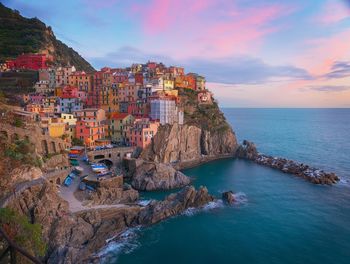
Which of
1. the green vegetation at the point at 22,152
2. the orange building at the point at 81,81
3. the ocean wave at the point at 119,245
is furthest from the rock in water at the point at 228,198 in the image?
the orange building at the point at 81,81

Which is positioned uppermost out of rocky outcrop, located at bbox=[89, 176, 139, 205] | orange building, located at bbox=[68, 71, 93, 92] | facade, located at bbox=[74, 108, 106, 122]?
orange building, located at bbox=[68, 71, 93, 92]

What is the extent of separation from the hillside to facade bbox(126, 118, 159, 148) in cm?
3374

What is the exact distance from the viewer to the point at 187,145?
51.0 m

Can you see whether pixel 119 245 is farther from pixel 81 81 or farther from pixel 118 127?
pixel 81 81

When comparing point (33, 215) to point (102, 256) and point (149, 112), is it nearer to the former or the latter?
point (102, 256)

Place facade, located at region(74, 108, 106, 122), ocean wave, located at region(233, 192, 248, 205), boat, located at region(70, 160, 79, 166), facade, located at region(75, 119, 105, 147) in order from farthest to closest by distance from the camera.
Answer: facade, located at region(74, 108, 106, 122)
facade, located at region(75, 119, 105, 147)
boat, located at region(70, 160, 79, 166)
ocean wave, located at region(233, 192, 248, 205)

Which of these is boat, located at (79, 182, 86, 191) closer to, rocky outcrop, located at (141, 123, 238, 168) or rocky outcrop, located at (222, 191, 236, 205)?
rocky outcrop, located at (141, 123, 238, 168)

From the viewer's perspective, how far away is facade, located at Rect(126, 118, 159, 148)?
45.8 metres

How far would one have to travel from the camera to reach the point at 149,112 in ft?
173

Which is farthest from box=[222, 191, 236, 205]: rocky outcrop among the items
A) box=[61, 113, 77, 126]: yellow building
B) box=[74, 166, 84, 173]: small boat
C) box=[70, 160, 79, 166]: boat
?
box=[61, 113, 77, 126]: yellow building

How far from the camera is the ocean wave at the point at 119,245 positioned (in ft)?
70.3

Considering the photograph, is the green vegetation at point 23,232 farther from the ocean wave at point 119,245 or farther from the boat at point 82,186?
the boat at point 82,186

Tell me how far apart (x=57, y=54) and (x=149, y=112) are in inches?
1617

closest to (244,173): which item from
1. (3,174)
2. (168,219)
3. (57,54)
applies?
(168,219)
